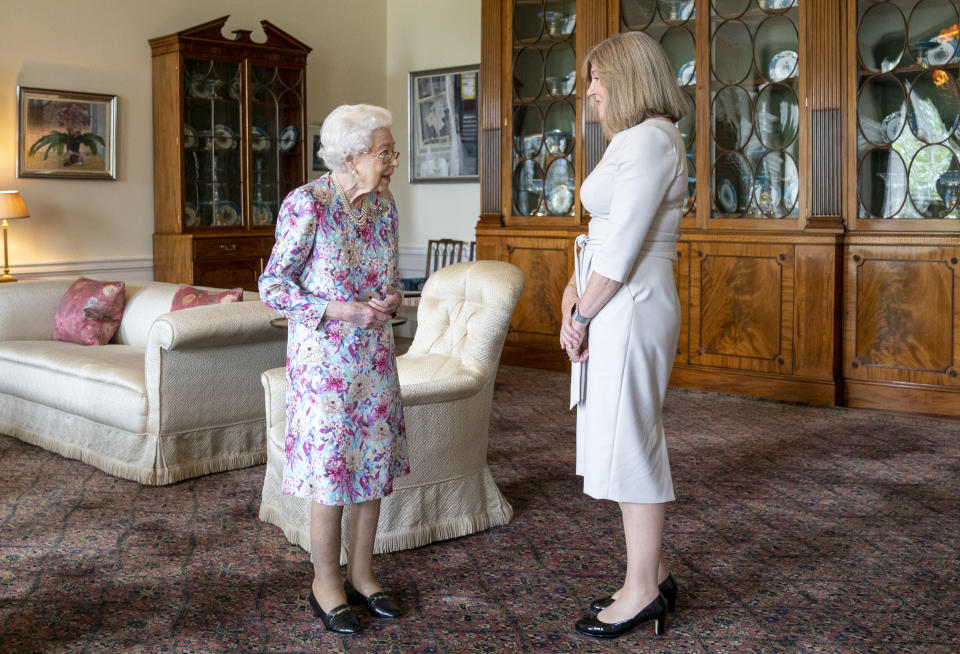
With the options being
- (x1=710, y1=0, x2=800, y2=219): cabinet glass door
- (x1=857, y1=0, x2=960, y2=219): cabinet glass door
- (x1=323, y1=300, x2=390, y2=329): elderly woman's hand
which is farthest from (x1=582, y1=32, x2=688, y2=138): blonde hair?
(x1=710, y1=0, x2=800, y2=219): cabinet glass door

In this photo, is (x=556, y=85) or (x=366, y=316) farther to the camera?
(x=556, y=85)

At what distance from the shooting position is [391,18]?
867 centimetres

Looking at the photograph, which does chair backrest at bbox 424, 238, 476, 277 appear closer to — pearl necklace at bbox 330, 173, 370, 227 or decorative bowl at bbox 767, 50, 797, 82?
decorative bowl at bbox 767, 50, 797, 82

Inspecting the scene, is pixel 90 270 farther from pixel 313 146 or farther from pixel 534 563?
pixel 534 563

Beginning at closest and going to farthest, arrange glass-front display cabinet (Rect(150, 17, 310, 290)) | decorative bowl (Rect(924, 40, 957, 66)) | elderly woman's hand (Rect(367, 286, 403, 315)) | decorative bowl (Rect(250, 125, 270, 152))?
elderly woman's hand (Rect(367, 286, 403, 315)), decorative bowl (Rect(924, 40, 957, 66)), glass-front display cabinet (Rect(150, 17, 310, 290)), decorative bowl (Rect(250, 125, 270, 152))

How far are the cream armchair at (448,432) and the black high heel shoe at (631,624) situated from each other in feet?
2.91

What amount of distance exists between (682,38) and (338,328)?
441 centimetres

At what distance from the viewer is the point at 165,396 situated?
4.04 metres

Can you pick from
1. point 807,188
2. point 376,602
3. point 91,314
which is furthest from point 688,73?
point 376,602

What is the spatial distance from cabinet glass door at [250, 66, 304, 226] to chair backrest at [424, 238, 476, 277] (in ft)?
4.01

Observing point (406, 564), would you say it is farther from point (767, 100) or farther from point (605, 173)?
point (767, 100)

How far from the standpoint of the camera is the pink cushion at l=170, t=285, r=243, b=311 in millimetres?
4664

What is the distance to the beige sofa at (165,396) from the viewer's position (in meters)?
4.04

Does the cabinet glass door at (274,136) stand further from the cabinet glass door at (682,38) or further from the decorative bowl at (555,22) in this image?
the cabinet glass door at (682,38)
